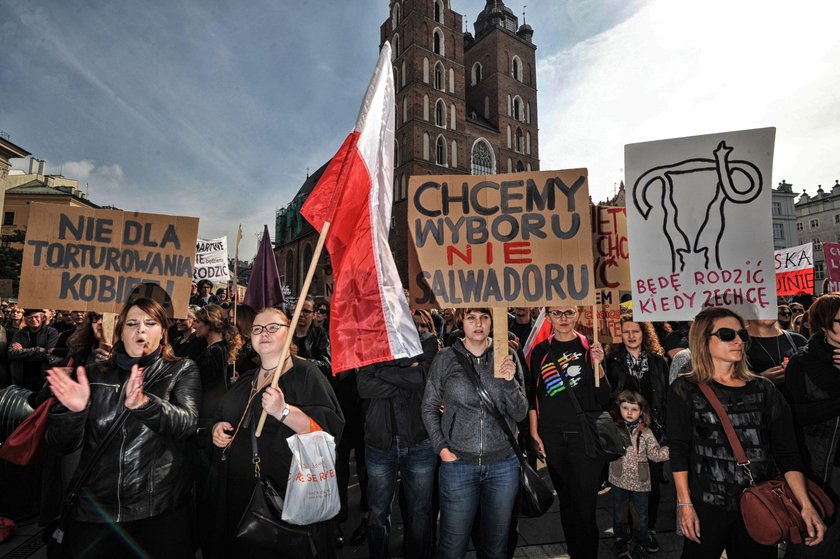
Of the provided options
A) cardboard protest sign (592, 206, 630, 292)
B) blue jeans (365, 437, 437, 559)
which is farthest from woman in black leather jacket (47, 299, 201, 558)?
cardboard protest sign (592, 206, 630, 292)

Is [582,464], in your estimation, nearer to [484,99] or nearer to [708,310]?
[708,310]

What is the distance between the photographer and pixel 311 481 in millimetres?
2086

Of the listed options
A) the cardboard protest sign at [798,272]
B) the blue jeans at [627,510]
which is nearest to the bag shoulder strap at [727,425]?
the blue jeans at [627,510]

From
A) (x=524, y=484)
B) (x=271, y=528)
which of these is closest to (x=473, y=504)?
(x=524, y=484)

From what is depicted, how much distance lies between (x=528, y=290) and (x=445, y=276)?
1.92 feet

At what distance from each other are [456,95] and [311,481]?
3969 centimetres

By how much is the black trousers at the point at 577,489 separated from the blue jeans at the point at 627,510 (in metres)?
0.69

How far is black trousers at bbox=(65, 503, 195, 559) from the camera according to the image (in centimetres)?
212

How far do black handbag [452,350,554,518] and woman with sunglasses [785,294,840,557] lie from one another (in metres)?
1.34

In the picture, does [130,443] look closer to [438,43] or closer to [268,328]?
[268,328]

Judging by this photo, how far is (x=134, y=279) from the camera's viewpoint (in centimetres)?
367

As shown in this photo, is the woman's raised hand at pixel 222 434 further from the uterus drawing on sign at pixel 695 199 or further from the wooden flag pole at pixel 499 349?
the uterus drawing on sign at pixel 695 199

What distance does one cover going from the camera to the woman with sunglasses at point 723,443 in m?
2.25

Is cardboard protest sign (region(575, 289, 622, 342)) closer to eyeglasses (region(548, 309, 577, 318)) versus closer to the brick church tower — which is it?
eyeglasses (region(548, 309, 577, 318))
